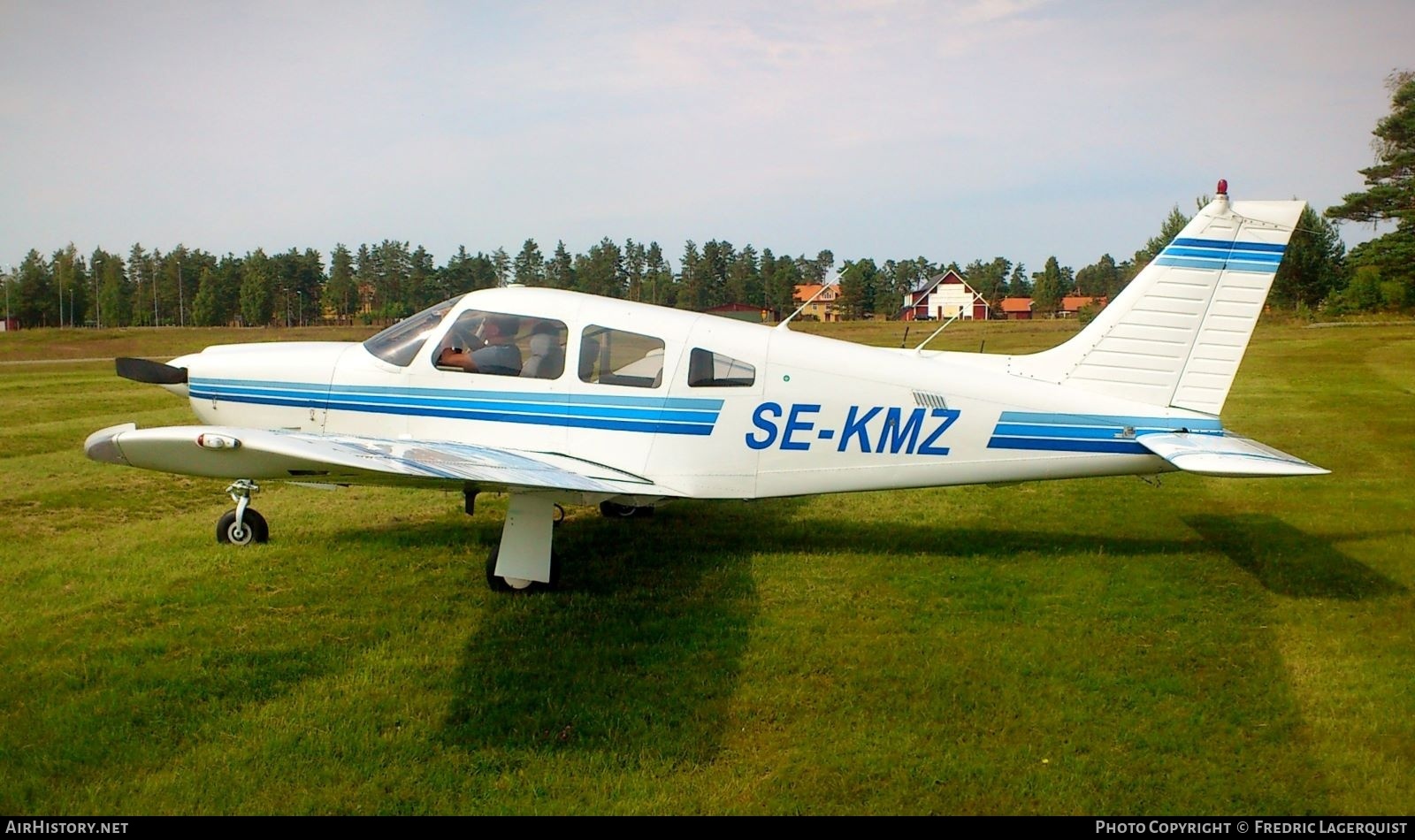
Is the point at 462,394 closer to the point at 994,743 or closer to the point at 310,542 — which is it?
the point at 310,542

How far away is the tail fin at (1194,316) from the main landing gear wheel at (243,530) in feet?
21.0

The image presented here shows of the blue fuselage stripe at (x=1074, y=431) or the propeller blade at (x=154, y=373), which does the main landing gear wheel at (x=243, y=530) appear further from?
the blue fuselage stripe at (x=1074, y=431)

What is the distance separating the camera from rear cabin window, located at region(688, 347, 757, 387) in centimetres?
681

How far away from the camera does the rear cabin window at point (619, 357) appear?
683 cm

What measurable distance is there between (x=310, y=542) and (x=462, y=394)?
6.35 feet

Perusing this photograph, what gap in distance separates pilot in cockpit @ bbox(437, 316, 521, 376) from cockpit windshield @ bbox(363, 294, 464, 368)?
225 millimetres

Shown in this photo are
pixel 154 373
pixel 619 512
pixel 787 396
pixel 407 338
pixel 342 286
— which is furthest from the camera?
pixel 342 286

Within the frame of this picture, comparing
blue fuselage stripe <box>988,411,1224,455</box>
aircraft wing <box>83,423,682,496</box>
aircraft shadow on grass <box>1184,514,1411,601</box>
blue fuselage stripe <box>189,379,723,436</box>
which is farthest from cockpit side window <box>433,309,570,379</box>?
aircraft shadow on grass <box>1184,514,1411,601</box>

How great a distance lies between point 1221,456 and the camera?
630cm

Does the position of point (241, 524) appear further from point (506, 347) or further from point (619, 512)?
point (619, 512)

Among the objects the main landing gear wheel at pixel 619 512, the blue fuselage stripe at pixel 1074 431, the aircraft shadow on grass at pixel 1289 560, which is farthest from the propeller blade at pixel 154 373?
the aircraft shadow on grass at pixel 1289 560

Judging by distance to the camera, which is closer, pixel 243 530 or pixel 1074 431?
pixel 1074 431

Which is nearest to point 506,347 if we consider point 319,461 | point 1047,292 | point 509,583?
point 509,583

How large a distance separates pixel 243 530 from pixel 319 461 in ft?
10.4
